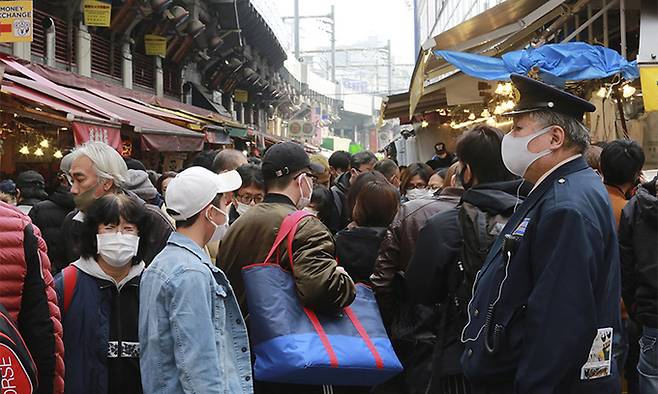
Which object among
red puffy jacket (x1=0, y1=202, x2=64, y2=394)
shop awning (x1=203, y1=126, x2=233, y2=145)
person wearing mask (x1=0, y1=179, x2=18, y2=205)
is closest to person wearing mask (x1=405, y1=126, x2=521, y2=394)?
red puffy jacket (x1=0, y1=202, x2=64, y2=394)

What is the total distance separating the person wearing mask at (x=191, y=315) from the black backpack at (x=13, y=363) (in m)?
0.55

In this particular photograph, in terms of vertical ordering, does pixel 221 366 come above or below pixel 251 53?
below

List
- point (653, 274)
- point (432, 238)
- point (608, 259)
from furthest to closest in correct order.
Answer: point (653, 274), point (432, 238), point (608, 259)

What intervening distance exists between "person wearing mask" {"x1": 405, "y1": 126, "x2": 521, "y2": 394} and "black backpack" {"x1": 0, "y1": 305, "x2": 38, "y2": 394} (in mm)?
2178

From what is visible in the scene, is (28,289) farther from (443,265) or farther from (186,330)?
(443,265)

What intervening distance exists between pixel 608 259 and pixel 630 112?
6920mm

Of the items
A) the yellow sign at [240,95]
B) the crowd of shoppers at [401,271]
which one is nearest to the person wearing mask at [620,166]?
the crowd of shoppers at [401,271]

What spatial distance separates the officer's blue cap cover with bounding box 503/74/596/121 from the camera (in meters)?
2.93

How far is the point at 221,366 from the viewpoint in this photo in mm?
3014

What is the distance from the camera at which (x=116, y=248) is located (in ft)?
11.8

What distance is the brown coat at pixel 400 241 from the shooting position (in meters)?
4.40

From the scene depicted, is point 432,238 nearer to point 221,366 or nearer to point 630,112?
point 221,366

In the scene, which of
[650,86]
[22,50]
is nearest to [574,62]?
[650,86]

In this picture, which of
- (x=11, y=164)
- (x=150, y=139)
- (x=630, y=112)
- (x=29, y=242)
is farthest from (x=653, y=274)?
(x=11, y=164)
